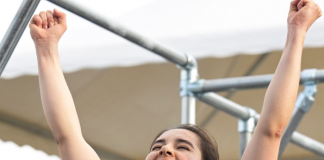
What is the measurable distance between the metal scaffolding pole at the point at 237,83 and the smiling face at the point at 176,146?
20 cm

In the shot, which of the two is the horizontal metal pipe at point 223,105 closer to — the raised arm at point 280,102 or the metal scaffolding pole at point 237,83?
the metal scaffolding pole at point 237,83

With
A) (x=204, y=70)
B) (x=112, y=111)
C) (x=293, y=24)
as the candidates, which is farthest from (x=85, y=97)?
(x=293, y=24)

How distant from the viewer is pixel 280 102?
0.65 metres

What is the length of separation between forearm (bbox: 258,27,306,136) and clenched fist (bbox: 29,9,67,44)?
29 cm

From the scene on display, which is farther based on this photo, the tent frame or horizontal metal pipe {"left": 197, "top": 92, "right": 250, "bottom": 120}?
horizontal metal pipe {"left": 197, "top": 92, "right": 250, "bottom": 120}

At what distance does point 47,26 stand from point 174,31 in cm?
36

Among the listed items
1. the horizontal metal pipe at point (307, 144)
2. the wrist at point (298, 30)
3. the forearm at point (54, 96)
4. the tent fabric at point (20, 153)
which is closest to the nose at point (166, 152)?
the forearm at point (54, 96)

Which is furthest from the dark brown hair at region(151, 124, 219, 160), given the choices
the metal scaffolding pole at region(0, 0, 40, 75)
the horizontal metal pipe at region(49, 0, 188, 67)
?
the metal scaffolding pole at region(0, 0, 40, 75)

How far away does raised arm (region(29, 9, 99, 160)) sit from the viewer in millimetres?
737

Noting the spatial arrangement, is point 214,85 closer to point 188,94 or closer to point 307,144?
point 188,94

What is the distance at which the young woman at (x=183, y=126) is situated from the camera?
0.65 metres

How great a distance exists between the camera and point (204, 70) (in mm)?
1909

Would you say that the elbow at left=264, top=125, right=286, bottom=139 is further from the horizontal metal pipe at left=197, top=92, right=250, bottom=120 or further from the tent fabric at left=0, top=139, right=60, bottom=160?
the tent fabric at left=0, top=139, right=60, bottom=160

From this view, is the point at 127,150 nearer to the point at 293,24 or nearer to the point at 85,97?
the point at 85,97
